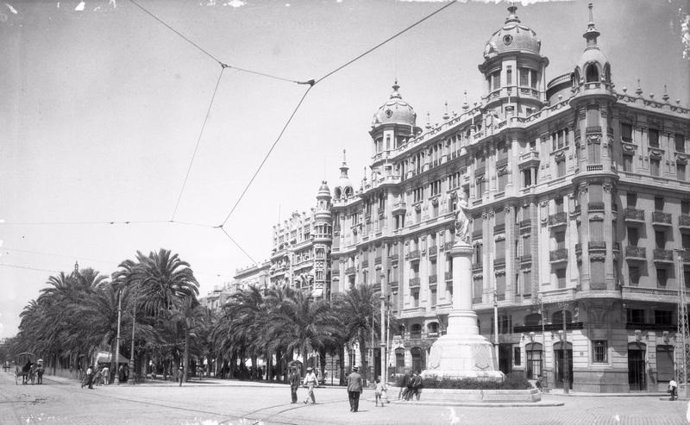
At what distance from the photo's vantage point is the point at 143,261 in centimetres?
5912

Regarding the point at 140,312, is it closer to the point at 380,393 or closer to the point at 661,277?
the point at 380,393

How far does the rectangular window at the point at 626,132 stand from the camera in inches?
2096

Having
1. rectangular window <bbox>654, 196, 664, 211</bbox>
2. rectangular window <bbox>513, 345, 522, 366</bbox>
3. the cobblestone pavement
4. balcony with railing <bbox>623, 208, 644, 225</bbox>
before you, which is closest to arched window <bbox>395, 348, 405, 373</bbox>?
rectangular window <bbox>513, 345, 522, 366</bbox>

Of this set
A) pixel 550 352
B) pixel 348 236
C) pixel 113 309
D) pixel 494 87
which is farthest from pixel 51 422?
pixel 348 236

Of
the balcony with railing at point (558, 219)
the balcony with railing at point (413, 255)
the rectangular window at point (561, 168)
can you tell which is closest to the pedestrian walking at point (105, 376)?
the balcony with railing at point (413, 255)

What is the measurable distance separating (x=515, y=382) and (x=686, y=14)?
17.1 meters

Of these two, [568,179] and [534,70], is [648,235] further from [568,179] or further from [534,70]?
[534,70]

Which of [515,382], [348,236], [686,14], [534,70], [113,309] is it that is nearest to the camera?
[686,14]

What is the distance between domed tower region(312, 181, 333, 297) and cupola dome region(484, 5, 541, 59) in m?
41.6

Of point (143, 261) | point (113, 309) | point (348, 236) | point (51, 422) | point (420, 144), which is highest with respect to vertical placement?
point (420, 144)

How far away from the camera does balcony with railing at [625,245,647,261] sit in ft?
167

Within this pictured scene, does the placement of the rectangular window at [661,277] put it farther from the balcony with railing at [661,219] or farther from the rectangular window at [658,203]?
the rectangular window at [658,203]

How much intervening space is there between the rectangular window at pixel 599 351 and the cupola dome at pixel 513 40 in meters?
25.1

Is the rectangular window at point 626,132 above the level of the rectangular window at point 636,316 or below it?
above
